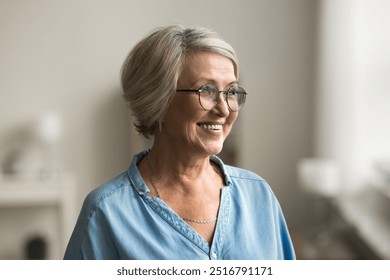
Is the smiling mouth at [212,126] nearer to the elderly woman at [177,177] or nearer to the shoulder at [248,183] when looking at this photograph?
the elderly woman at [177,177]

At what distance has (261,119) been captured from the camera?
8.18ft

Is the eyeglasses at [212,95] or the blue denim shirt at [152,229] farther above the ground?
the eyeglasses at [212,95]

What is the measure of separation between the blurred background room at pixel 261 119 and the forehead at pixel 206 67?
913mm

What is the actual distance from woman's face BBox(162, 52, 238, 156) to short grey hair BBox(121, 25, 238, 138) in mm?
10

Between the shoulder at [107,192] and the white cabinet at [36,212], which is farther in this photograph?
the white cabinet at [36,212]

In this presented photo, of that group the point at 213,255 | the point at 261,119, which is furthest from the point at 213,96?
the point at 261,119

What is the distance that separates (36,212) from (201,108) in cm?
182

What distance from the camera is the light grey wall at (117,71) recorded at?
1.58 m

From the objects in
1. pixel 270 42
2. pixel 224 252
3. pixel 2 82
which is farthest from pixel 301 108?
pixel 224 252

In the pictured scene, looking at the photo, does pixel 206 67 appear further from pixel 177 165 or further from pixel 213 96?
pixel 177 165

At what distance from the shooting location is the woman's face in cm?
73

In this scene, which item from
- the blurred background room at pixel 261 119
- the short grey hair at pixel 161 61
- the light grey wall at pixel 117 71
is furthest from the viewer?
the blurred background room at pixel 261 119

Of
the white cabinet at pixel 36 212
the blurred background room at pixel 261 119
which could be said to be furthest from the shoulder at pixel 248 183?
the white cabinet at pixel 36 212
